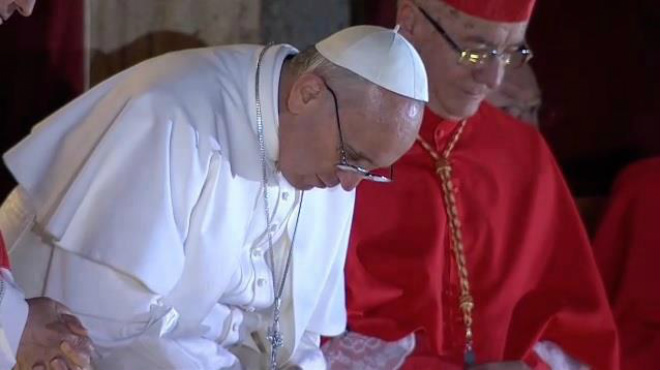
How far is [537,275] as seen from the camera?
3.91 m

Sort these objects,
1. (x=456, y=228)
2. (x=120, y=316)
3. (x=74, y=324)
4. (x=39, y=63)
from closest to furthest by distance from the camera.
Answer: (x=74, y=324)
(x=120, y=316)
(x=456, y=228)
(x=39, y=63)

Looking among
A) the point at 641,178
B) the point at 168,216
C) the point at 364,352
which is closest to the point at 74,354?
the point at 168,216

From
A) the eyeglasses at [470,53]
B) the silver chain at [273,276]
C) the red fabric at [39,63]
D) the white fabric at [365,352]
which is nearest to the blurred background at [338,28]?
the red fabric at [39,63]

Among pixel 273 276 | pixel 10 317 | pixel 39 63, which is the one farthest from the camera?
pixel 39 63

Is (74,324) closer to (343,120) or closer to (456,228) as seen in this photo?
(343,120)

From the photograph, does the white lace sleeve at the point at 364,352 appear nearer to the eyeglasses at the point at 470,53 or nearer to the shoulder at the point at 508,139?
the shoulder at the point at 508,139

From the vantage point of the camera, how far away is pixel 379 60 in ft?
9.89

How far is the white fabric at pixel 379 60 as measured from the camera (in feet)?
9.82

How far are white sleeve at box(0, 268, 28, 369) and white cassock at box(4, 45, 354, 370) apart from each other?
321 mm

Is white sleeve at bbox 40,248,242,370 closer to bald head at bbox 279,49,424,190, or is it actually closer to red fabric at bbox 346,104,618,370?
bald head at bbox 279,49,424,190

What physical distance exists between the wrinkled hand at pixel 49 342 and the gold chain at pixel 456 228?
1.34 meters

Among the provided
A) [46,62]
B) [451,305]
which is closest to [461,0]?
[451,305]

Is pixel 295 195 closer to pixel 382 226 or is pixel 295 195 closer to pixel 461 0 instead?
pixel 382 226

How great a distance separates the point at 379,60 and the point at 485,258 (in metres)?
1.02
